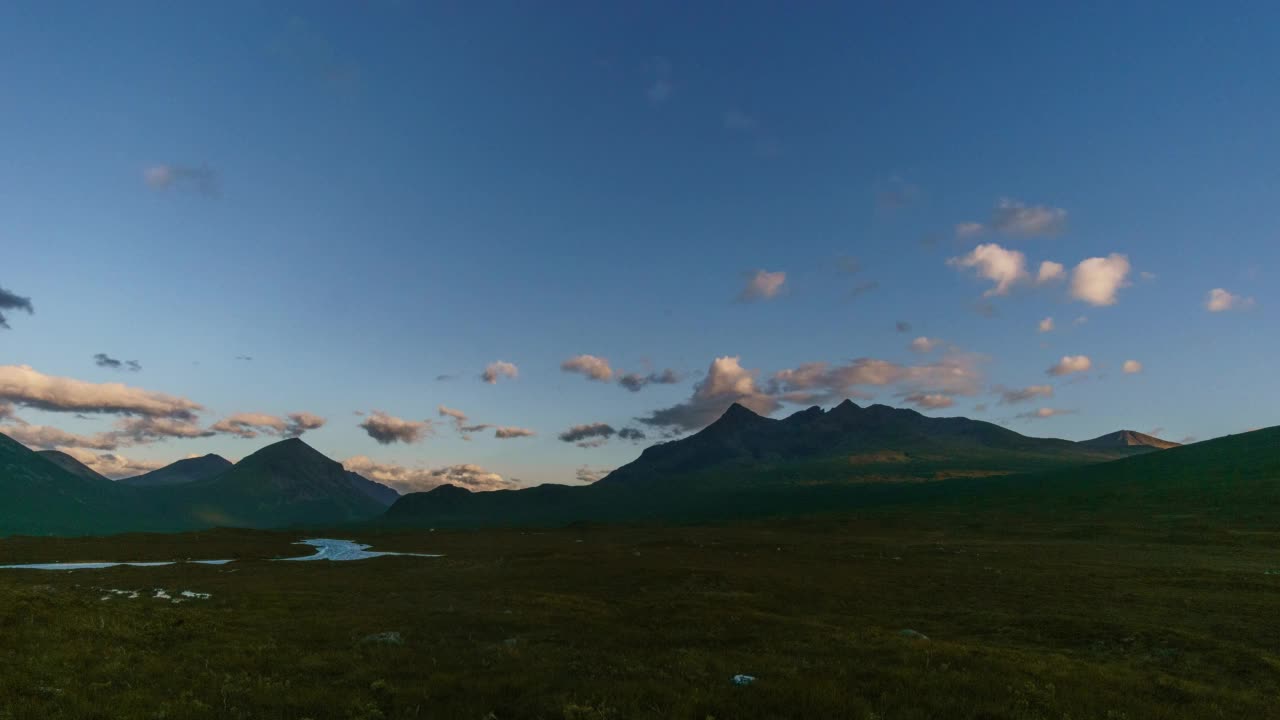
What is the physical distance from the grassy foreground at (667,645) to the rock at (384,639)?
18.3 inches

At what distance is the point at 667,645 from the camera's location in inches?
1127

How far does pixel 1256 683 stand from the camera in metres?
22.7

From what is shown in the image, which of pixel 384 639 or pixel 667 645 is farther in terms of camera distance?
pixel 384 639

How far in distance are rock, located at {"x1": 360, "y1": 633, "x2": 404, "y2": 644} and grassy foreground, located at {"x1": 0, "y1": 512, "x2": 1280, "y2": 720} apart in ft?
1.53

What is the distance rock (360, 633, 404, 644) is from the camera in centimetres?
2828

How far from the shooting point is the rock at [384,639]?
2828 cm

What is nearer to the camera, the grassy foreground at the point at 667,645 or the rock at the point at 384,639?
the grassy foreground at the point at 667,645

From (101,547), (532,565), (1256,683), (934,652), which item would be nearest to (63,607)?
(934,652)

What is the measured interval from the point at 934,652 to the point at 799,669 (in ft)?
20.2

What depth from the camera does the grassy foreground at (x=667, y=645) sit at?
1744 centimetres

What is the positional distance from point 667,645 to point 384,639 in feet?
44.1

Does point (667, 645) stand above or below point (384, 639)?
below

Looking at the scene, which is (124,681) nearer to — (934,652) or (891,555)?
(934,652)

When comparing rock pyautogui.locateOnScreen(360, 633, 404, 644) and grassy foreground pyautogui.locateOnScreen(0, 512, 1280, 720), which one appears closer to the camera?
grassy foreground pyautogui.locateOnScreen(0, 512, 1280, 720)
